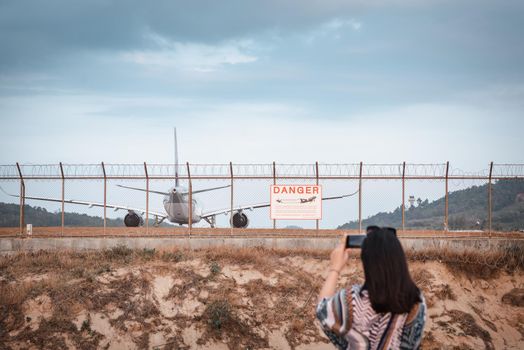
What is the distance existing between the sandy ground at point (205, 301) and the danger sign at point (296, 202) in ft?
7.13

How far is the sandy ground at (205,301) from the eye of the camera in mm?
17766

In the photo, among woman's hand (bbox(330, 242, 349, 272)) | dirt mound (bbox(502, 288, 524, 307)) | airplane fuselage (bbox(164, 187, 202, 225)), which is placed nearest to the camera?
woman's hand (bbox(330, 242, 349, 272))

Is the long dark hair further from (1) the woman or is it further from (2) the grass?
(2) the grass

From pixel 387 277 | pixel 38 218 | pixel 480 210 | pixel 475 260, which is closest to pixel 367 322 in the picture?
pixel 387 277

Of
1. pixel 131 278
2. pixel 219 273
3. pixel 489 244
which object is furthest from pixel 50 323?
pixel 489 244

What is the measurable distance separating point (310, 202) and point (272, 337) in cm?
710

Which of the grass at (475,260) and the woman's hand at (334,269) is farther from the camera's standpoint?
the grass at (475,260)

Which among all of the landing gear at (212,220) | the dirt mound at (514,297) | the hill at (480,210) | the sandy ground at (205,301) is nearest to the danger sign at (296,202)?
the sandy ground at (205,301)

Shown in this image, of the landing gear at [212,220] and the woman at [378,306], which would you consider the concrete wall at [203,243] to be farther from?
the woman at [378,306]

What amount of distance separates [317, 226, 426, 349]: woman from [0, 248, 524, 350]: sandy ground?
13789 mm

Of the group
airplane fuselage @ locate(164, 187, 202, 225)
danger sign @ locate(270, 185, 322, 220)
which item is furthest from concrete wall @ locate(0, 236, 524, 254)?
airplane fuselage @ locate(164, 187, 202, 225)

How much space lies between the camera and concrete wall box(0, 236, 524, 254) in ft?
75.7

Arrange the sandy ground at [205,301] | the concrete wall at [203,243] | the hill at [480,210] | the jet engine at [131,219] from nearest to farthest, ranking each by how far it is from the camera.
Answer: the sandy ground at [205,301]
the concrete wall at [203,243]
the jet engine at [131,219]
the hill at [480,210]

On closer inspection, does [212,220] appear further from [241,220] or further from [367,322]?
[367,322]
